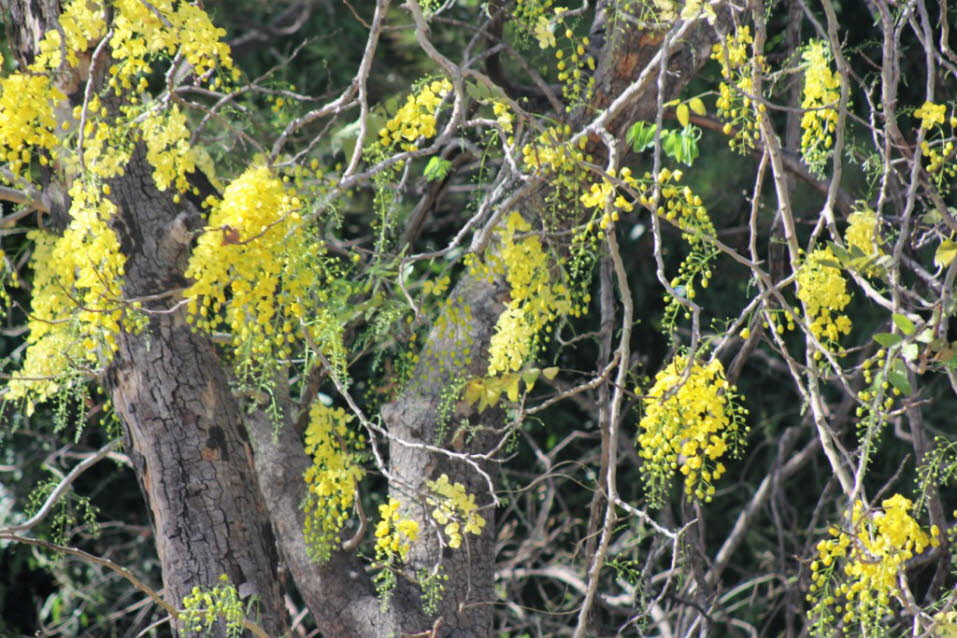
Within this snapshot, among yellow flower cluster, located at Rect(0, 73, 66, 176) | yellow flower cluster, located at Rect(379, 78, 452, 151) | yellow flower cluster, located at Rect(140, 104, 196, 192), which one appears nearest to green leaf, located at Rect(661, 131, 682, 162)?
yellow flower cluster, located at Rect(379, 78, 452, 151)

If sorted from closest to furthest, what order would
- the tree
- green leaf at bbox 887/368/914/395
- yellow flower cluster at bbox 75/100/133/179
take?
green leaf at bbox 887/368/914/395 < the tree < yellow flower cluster at bbox 75/100/133/179

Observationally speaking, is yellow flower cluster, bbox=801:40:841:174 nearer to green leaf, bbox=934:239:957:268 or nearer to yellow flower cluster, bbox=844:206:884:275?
yellow flower cluster, bbox=844:206:884:275

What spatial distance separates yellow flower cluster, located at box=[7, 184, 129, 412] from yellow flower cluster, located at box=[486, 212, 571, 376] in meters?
0.71

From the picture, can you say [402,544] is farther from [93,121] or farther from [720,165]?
[720,165]

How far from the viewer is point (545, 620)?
387 cm

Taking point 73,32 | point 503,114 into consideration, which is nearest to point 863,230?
point 503,114

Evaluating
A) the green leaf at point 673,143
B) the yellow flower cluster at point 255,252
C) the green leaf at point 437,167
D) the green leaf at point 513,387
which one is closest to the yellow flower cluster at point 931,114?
the green leaf at point 673,143

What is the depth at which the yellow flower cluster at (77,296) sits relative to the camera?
2010mm

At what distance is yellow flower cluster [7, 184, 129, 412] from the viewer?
2010 mm

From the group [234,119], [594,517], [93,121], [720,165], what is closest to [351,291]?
[93,121]

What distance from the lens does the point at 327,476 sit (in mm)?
2312

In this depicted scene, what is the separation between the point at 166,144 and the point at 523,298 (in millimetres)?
749

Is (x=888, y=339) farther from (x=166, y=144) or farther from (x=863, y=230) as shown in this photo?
(x=166, y=144)

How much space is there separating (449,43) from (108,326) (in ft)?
5.92
